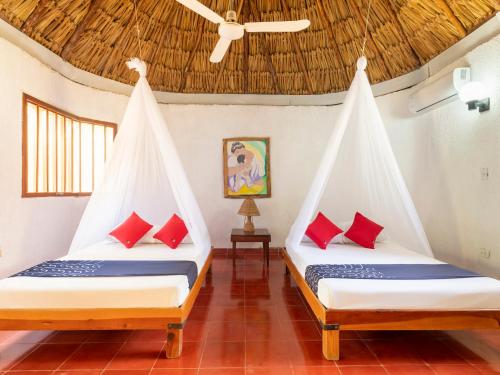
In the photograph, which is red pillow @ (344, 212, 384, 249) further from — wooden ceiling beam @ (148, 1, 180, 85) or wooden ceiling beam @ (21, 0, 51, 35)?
wooden ceiling beam @ (21, 0, 51, 35)

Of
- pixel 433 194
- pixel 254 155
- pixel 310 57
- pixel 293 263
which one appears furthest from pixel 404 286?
pixel 310 57

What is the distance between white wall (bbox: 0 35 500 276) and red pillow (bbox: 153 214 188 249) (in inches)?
50.5

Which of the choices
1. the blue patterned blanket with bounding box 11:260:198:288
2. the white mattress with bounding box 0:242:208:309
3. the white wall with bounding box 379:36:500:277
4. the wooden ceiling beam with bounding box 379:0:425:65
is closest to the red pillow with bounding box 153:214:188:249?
the blue patterned blanket with bounding box 11:260:198:288

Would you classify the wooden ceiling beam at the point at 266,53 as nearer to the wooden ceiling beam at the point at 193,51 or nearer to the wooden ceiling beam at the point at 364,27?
the wooden ceiling beam at the point at 193,51

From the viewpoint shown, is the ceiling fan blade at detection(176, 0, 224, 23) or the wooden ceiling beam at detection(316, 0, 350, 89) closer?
the ceiling fan blade at detection(176, 0, 224, 23)

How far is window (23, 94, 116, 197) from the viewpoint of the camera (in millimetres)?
3807

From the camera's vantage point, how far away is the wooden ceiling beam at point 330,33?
15.2 ft

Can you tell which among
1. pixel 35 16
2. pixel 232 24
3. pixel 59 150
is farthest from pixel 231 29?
pixel 59 150

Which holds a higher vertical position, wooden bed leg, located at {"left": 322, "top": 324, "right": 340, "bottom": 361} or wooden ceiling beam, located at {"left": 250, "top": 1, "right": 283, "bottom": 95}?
wooden ceiling beam, located at {"left": 250, "top": 1, "right": 283, "bottom": 95}

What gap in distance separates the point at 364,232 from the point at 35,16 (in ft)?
13.6

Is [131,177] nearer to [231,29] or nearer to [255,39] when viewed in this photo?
[231,29]

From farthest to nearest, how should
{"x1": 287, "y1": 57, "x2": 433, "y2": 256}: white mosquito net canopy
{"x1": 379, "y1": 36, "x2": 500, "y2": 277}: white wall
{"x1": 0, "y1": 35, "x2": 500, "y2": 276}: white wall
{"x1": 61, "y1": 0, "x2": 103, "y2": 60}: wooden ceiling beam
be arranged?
{"x1": 61, "y1": 0, "x2": 103, "y2": 60}: wooden ceiling beam → {"x1": 287, "y1": 57, "x2": 433, "y2": 256}: white mosquito net canopy → {"x1": 0, "y1": 35, "x2": 500, "y2": 276}: white wall → {"x1": 379, "y1": 36, "x2": 500, "y2": 277}: white wall

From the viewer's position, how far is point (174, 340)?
7.66 ft

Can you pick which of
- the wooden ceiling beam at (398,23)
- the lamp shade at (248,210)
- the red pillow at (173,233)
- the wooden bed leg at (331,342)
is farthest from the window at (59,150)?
the wooden ceiling beam at (398,23)
